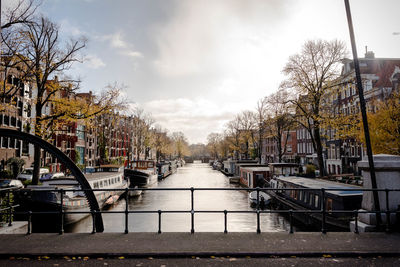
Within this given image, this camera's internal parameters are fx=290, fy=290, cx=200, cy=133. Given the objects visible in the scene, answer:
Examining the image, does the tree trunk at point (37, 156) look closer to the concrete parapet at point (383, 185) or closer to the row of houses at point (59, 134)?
the row of houses at point (59, 134)

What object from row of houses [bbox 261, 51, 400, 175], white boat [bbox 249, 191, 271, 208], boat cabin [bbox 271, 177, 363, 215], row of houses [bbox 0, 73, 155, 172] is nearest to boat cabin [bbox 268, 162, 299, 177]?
row of houses [bbox 261, 51, 400, 175]

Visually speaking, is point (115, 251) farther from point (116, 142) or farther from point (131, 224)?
point (116, 142)

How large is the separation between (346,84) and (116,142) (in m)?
63.0

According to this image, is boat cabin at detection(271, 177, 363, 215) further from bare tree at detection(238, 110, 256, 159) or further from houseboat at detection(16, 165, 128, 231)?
bare tree at detection(238, 110, 256, 159)

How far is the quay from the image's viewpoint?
5.96m

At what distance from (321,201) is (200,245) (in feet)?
31.5

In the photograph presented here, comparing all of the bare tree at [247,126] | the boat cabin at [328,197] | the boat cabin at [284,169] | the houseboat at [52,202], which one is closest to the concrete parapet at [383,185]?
the boat cabin at [328,197]

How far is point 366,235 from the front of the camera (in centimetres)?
721

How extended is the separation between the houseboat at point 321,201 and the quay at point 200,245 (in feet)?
7.87

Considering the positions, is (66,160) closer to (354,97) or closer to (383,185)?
(383,185)

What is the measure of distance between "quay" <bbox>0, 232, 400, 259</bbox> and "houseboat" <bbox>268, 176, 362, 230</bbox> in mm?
2398

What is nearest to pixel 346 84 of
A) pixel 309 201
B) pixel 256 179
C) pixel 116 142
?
pixel 309 201

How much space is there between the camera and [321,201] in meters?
14.0

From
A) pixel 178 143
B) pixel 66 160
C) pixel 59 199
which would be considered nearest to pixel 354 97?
pixel 59 199
